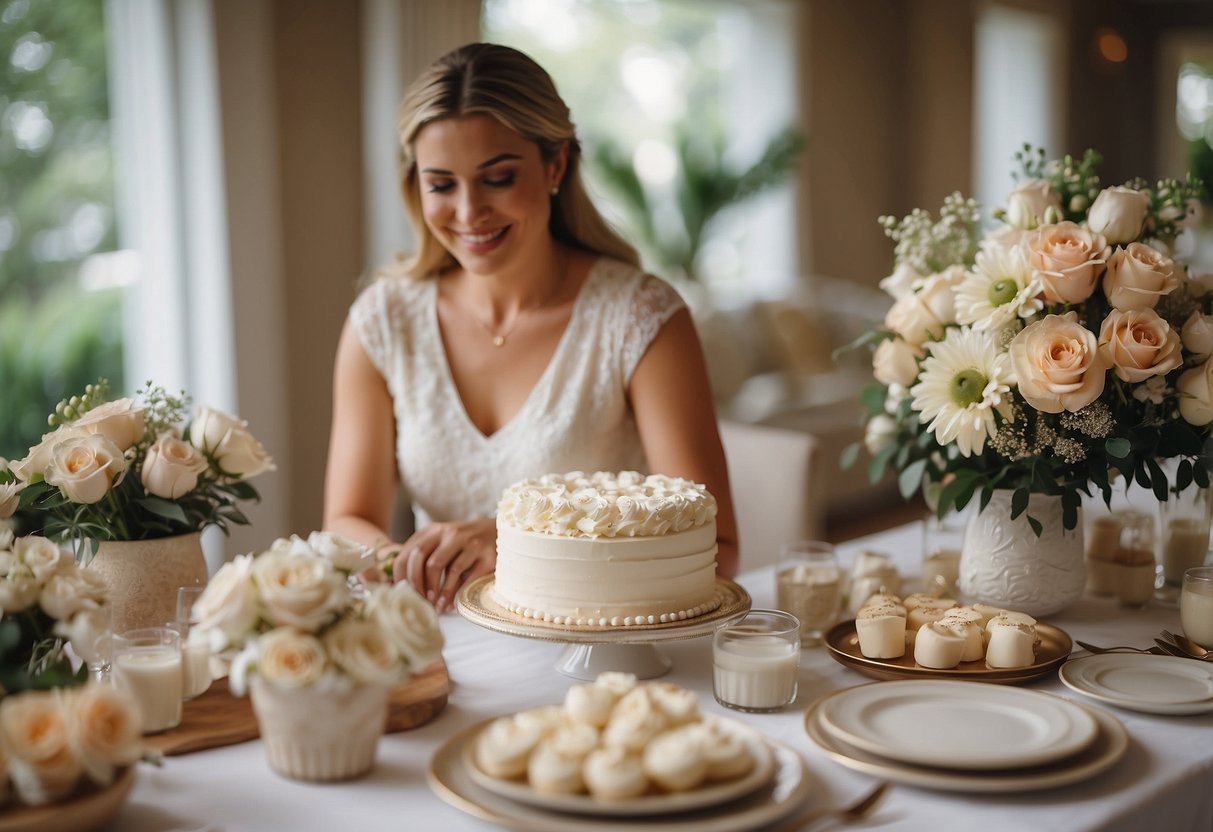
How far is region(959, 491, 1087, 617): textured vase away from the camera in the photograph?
172cm

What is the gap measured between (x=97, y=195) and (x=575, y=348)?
2680mm

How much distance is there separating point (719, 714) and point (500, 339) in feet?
4.05

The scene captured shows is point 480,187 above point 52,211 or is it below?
below

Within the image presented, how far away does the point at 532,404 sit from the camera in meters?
2.37

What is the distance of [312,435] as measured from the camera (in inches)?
186

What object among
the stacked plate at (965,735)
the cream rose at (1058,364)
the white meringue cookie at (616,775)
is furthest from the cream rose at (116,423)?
the cream rose at (1058,364)

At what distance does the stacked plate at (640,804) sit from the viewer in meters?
1.05

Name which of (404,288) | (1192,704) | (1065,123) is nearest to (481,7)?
(404,288)

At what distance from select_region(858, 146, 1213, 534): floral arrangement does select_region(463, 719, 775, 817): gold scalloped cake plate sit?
2.25 feet

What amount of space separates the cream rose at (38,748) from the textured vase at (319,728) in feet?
0.57

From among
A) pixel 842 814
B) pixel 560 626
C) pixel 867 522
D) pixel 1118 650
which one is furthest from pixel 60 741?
pixel 867 522

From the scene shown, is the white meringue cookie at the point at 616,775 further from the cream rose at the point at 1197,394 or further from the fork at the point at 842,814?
the cream rose at the point at 1197,394

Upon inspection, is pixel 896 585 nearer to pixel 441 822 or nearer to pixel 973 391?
pixel 973 391

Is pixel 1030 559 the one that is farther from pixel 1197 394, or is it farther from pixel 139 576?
pixel 139 576
